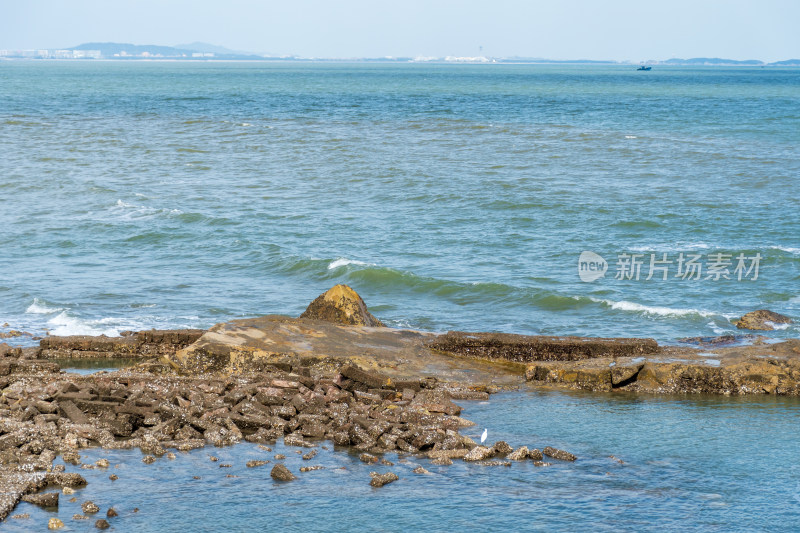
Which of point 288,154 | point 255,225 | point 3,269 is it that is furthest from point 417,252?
point 288,154

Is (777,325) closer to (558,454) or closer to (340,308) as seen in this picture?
(340,308)

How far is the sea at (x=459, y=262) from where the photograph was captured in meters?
8.71

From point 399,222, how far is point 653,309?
36.6 feet

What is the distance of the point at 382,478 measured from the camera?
8945 mm

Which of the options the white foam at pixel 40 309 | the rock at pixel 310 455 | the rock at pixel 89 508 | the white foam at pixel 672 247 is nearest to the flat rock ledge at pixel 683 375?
the rock at pixel 310 455

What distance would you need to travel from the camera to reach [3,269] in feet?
71.3

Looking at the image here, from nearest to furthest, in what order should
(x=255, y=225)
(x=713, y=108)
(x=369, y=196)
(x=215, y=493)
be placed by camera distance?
(x=215, y=493), (x=255, y=225), (x=369, y=196), (x=713, y=108)

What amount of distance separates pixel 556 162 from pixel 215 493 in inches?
1307

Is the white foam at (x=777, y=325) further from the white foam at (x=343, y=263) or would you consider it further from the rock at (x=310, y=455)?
the rock at (x=310, y=455)

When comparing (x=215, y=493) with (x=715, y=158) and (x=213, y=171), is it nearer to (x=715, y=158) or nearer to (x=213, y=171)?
(x=213, y=171)

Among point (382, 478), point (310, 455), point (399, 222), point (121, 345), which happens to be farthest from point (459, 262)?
point (382, 478)

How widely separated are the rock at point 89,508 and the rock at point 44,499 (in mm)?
300

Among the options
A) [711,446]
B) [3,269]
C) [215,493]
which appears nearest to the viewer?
[215,493]

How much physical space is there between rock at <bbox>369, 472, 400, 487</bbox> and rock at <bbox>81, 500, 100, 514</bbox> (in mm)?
2659
